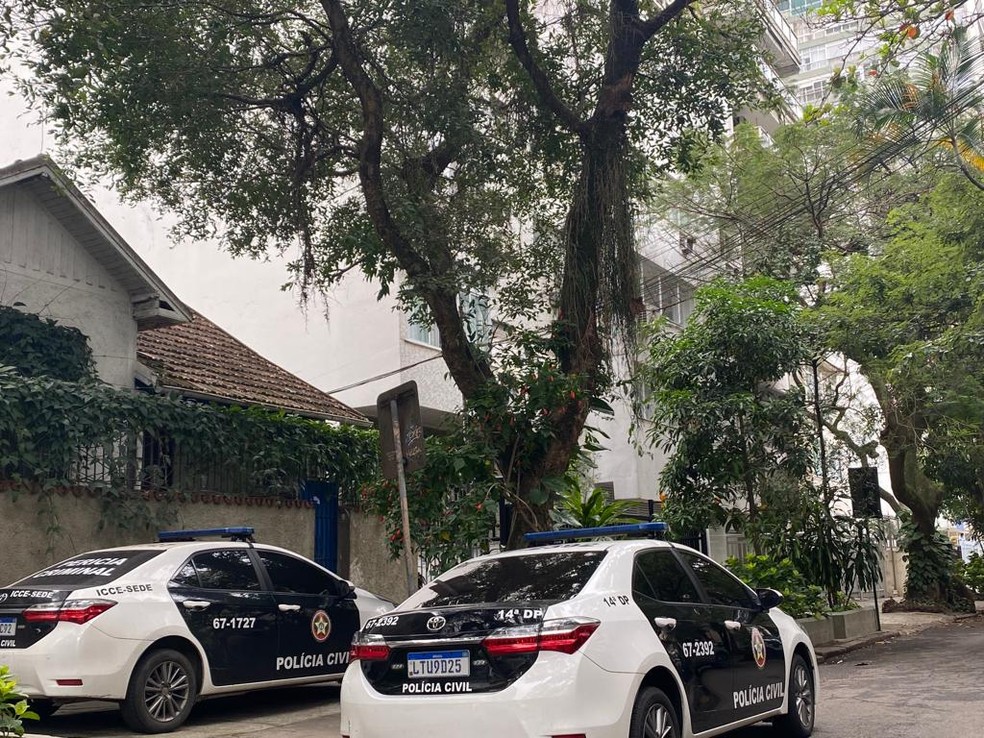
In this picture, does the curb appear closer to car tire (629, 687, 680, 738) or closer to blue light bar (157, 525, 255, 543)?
blue light bar (157, 525, 255, 543)

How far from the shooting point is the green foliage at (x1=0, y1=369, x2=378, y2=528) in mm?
10719

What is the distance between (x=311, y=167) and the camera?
1285cm

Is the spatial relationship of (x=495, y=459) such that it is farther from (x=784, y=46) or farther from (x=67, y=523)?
(x=784, y=46)

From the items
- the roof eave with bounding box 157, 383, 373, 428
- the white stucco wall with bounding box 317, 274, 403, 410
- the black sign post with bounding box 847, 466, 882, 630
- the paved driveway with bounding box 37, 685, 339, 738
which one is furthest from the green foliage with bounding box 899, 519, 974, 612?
the paved driveway with bounding box 37, 685, 339, 738

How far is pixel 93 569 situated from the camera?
838 centimetres

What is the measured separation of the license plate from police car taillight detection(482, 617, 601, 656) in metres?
0.16

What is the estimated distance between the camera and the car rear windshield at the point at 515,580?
598cm

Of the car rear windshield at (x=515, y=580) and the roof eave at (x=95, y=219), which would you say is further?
the roof eave at (x=95, y=219)

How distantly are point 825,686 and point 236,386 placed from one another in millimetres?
9114

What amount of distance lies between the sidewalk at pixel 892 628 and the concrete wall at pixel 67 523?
8240 millimetres

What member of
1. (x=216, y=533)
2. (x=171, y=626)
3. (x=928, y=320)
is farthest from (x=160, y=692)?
(x=928, y=320)

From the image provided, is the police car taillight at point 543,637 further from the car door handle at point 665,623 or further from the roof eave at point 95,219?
the roof eave at point 95,219

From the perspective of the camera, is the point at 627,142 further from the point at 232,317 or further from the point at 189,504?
the point at 232,317

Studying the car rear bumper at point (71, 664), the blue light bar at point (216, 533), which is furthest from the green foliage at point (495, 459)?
the car rear bumper at point (71, 664)
